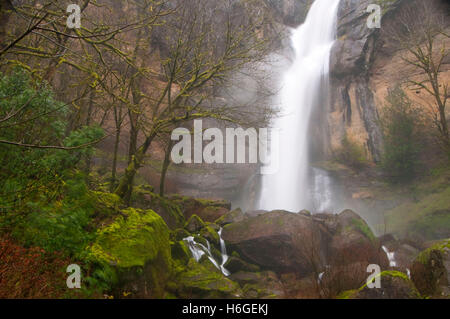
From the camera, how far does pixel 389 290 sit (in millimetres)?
5113

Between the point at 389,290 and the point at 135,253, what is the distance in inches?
187

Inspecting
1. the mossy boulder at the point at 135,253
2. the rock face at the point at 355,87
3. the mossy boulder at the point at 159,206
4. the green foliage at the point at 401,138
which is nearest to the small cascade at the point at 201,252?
the mossy boulder at the point at 159,206

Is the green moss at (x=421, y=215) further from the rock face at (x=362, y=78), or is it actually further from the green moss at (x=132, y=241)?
the green moss at (x=132, y=241)

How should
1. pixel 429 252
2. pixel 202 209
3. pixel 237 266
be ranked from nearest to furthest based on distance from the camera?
pixel 429 252 < pixel 237 266 < pixel 202 209

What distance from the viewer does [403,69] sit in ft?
68.5

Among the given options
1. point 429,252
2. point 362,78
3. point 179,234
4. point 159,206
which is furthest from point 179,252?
point 362,78

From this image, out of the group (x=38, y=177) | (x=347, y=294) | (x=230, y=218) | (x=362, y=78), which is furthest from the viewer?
(x=362, y=78)

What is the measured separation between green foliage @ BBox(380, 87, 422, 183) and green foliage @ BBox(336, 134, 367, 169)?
7.18 ft

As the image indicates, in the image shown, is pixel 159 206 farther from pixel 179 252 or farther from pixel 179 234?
pixel 179 252

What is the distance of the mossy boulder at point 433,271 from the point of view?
6250mm
